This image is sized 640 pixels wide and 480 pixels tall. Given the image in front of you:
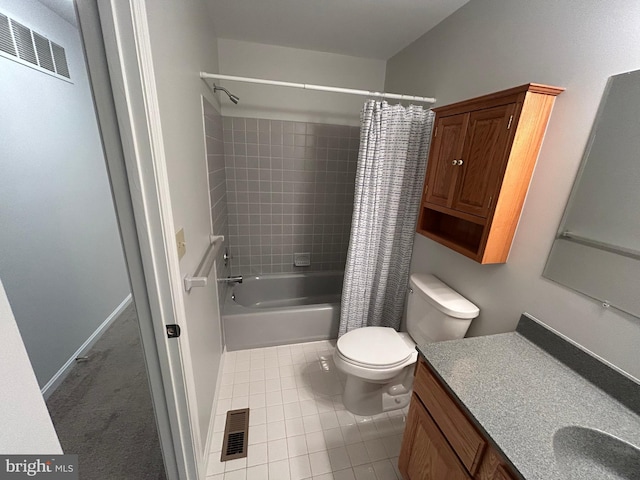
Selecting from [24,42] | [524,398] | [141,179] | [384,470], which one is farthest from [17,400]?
[24,42]

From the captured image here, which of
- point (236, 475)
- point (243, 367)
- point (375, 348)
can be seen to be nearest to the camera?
point (236, 475)

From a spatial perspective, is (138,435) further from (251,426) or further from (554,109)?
(554,109)

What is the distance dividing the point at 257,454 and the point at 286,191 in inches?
75.5

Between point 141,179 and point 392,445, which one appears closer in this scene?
point 141,179

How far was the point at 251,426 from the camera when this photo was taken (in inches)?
59.1

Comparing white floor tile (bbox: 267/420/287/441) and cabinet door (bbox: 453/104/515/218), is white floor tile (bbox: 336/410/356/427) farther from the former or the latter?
cabinet door (bbox: 453/104/515/218)

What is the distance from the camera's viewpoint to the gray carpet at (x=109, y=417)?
1261 mm

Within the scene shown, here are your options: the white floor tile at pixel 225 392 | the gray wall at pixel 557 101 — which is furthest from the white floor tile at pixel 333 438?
the gray wall at pixel 557 101

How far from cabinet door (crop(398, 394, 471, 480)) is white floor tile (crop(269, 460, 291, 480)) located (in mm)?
552

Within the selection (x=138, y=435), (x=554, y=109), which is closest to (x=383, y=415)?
(x=138, y=435)

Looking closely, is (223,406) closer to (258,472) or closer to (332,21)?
(258,472)

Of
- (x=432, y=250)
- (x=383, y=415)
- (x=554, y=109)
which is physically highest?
(x=554, y=109)

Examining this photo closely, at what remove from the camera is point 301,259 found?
2707 mm

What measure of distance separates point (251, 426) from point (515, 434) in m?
1.33
